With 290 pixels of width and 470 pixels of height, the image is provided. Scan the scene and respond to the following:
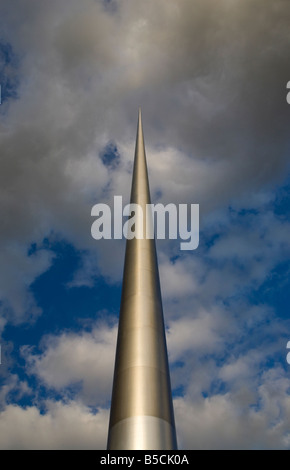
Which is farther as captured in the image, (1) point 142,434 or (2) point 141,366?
(2) point 141,366

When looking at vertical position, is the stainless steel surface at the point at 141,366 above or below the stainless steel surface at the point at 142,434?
above

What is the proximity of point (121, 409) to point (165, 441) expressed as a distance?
9.55 ft

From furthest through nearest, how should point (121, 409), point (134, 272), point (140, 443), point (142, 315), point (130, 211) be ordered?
point (130, 211) → point (134, 272) → point (142, 315) → point (121, 409) → point (140, 443)

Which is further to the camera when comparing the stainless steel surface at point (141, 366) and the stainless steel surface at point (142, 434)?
the stainless steel surface at point (141, 366)

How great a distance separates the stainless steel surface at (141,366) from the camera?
23391mm

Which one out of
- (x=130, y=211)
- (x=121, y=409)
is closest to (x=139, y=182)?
(x=130, y=211)

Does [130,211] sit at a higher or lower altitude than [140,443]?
higher

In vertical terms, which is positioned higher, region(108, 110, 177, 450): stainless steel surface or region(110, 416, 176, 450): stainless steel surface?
region(108, 110, 177, 450): stainless steel surface

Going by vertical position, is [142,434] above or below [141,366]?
below

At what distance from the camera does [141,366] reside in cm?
2589

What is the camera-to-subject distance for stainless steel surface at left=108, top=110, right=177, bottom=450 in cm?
2339

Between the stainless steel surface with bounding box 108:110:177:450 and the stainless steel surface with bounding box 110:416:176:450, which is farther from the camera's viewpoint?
the stainless steel surface with bounding box 108:110:177:450
